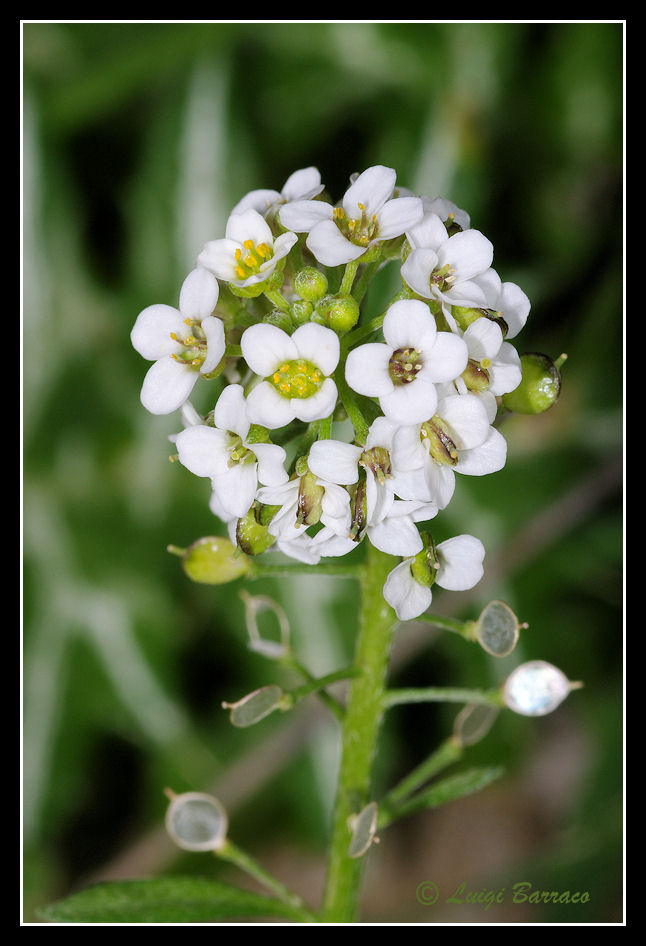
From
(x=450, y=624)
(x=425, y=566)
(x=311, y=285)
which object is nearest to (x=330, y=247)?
(x=311, y=285)

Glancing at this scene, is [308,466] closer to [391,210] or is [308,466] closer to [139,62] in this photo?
[391,210]

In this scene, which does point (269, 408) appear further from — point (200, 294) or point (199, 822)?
point (199, 822)

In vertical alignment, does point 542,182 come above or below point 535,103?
below

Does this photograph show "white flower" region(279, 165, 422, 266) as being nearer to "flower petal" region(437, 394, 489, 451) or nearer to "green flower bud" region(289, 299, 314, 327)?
"green flower bud" region(289, 299, 314, 327)

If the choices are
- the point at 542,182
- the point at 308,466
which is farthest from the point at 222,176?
the point at 308,466

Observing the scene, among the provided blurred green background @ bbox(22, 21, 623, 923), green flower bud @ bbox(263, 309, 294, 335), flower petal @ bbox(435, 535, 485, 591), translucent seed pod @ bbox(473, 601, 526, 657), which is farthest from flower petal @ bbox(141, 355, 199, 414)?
blurred green background @ bbox(22, 21, 623, 923)

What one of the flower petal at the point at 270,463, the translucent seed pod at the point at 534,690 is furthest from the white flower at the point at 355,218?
the translucent seed pod at the point at 534,690
